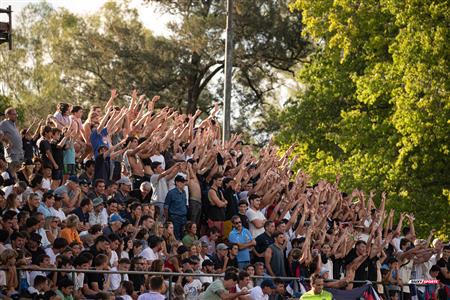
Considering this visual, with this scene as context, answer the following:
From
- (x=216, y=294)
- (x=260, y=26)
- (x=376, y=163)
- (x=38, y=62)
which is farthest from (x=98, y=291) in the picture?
(x=38, y=62)

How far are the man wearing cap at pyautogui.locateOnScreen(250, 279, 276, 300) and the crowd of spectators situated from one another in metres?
0.03

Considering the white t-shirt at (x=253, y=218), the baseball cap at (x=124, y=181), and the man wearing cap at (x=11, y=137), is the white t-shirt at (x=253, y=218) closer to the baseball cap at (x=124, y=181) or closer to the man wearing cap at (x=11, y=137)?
the baseball cap at (x=124, y=181)

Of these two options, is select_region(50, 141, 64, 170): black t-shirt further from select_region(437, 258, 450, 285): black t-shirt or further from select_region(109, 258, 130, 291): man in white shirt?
select_region(437, 258, 450, 285): black t-shirt

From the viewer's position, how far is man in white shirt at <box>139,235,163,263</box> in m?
21.6

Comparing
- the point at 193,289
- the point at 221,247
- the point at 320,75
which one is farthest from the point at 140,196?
the point at 320,75

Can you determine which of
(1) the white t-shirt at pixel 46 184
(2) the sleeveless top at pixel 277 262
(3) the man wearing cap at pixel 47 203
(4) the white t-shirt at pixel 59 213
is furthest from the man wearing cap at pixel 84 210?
(2) the sleeveless top at pixel 277 262

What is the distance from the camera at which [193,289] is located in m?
21.1

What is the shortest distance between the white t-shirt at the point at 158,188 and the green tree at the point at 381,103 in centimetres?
1522

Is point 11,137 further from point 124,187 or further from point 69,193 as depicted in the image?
point 124,187

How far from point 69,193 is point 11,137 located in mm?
1779

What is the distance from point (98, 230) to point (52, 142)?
10.8 ft

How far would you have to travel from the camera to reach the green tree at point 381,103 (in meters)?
38.7

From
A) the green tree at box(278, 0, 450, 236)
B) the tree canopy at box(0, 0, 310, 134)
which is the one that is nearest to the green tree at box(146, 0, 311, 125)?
the tree canopy at box(0, 0, 310, 134)

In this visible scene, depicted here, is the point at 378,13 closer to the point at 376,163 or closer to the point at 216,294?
the point at 376,163
